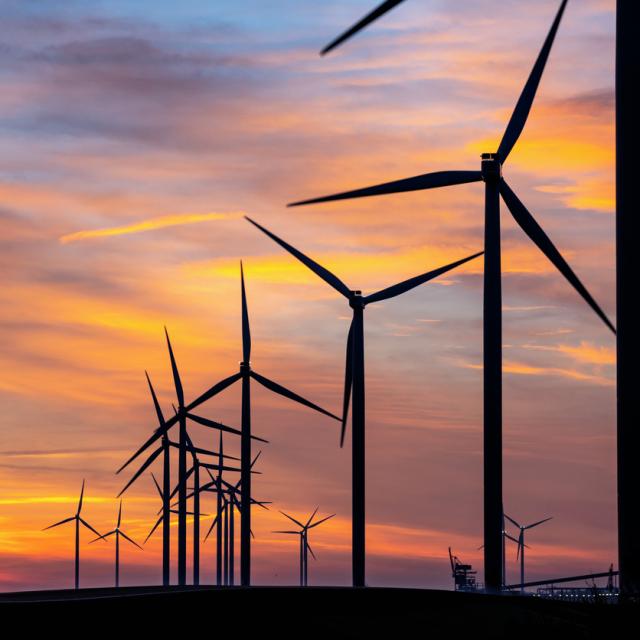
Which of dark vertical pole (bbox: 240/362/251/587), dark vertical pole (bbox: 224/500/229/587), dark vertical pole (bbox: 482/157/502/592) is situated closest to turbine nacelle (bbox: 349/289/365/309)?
dark vertical pole (bbox: 240/362/251/587)

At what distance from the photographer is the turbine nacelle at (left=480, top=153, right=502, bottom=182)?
59.7 m

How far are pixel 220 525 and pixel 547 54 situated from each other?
346 ft

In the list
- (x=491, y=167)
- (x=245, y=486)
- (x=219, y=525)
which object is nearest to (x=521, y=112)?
(x=491, y=167)

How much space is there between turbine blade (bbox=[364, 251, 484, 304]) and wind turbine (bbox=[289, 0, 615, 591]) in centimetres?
1255

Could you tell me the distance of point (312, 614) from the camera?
39844 millimetres

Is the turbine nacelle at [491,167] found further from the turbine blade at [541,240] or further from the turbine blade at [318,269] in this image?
the turbine blade at [318,269]

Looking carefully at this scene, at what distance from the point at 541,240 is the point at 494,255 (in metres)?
1.81

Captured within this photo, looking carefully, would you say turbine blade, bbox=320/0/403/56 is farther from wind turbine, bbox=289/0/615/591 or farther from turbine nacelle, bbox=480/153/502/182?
turbine nacelle, bbox=480/153/502/182

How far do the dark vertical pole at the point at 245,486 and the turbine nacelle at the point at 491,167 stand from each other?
36.5m

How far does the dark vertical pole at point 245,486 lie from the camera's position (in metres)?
92.5
